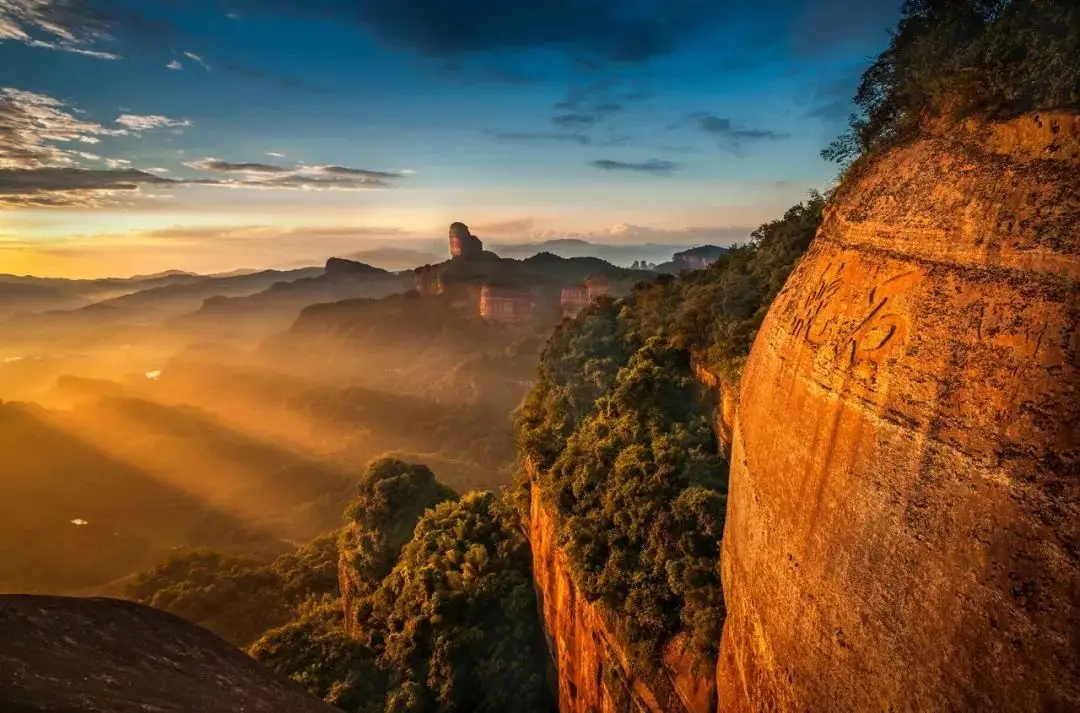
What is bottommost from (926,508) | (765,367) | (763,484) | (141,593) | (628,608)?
(141,593)

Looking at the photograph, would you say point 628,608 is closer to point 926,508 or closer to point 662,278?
point 926,508

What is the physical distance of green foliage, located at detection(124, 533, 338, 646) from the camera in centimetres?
3584

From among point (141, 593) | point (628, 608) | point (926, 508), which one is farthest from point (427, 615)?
point (141, 593)

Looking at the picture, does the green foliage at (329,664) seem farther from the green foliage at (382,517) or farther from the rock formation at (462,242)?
the rock formation at (462,242)

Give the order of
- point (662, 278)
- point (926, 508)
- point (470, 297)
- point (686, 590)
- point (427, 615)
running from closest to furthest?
point (926, 508) → point (686, 590) → point (427, 615) → point (662, 278) → point (470, 297)

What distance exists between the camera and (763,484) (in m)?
9.11

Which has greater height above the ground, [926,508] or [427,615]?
[926,508]

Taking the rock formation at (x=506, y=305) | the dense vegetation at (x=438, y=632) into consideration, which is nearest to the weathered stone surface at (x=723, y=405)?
the dense vegetation at (x=438, y=632)

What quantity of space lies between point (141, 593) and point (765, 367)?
159ft

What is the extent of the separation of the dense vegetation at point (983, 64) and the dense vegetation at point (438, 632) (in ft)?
70.3

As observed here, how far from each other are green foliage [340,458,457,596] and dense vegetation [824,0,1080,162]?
1174 inches

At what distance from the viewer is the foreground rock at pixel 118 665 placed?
5508 millimetres

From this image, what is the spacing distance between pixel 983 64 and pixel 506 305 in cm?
11355

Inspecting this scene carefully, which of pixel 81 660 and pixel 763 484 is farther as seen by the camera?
pixel 763 484
